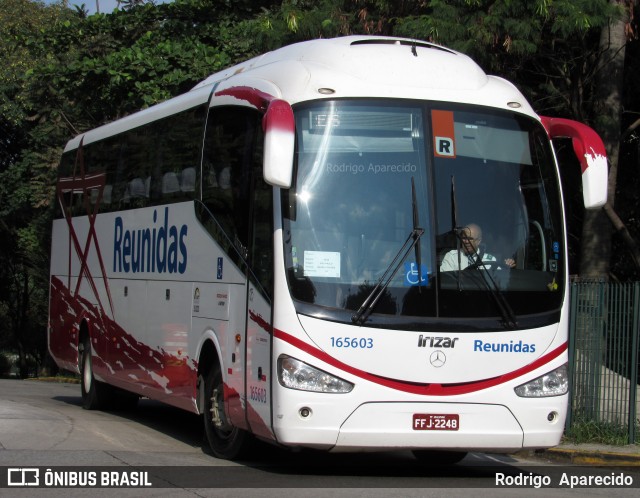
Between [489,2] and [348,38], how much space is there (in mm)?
6428

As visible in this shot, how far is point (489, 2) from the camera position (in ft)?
51.9

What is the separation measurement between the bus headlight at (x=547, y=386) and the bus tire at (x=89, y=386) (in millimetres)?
8067

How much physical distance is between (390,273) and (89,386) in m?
8.22

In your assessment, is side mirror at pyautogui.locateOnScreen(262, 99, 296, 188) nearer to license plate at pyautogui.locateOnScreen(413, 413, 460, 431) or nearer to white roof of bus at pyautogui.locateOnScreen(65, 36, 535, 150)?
white roof of bus at pyautogui.locateOnScreen(65, 36, 535, 150)

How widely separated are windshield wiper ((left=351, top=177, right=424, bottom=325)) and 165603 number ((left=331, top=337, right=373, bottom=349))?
137mm

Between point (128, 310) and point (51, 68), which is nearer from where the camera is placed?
point (128, 310)

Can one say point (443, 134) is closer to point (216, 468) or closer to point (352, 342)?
point (352, 342)

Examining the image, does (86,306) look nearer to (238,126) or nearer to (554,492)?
(238,126)

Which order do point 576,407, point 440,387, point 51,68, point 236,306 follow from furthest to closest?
point 51,68 → point 576,407 → point 236,306 → point 440,387

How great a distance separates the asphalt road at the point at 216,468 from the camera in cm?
827

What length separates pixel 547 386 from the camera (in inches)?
356

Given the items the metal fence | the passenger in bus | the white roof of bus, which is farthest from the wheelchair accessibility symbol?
the metal fence

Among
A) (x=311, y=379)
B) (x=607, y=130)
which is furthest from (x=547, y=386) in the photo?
(x=607, y=130)

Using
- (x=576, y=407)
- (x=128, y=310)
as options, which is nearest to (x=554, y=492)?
(x=576, y=407)
